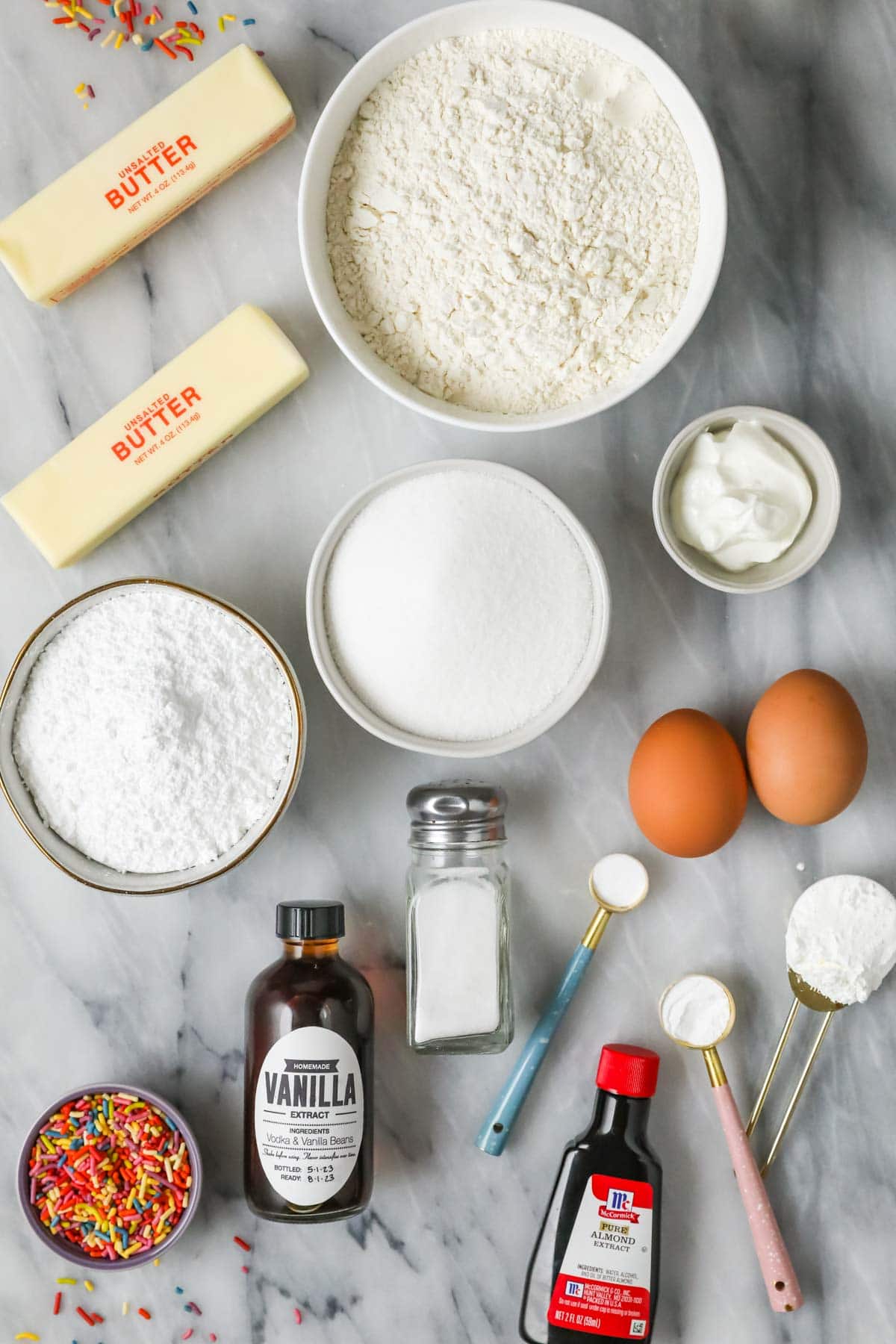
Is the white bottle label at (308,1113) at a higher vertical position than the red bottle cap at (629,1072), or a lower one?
higher

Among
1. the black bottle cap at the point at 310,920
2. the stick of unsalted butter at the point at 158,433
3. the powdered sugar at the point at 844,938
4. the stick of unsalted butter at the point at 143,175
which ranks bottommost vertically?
the powdered sugar at the point at 844,938

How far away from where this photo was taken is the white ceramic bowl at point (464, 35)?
87cm

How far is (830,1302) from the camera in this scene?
1.04 meters

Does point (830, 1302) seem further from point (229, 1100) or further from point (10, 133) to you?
point (10, 133)

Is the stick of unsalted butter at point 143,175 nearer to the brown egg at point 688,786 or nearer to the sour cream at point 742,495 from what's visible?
the sour cream at point 742,495

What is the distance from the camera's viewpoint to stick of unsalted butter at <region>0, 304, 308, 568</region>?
952mm

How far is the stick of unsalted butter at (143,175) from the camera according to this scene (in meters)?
0.94

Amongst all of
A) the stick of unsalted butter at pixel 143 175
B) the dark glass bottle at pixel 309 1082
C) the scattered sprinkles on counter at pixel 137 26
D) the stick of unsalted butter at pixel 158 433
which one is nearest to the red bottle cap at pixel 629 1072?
the dark glass bottle at pixel 309 1082

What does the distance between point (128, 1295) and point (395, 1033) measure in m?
0.41

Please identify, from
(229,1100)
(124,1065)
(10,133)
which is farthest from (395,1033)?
(10,133)

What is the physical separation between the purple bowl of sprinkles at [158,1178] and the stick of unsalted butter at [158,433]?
1.79 feet

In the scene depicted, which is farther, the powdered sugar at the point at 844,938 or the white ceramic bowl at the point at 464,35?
the powdered sugar at the point at 844,938

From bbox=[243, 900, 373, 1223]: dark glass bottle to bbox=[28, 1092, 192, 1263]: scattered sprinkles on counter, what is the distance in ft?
0.31

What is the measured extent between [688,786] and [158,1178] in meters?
0.67
